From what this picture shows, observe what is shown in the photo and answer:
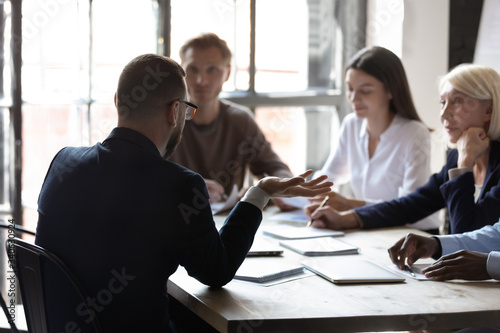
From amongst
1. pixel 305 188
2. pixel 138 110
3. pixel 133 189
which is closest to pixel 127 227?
pixel 133 189

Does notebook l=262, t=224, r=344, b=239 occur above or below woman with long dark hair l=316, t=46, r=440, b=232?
below

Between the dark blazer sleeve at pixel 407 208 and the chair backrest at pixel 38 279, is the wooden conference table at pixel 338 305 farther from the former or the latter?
the dark blazer sleeve at pixel 407 208

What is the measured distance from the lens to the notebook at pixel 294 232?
2.30m

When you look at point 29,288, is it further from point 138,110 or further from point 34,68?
point 34,68

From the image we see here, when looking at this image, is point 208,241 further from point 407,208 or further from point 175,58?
point 175,58

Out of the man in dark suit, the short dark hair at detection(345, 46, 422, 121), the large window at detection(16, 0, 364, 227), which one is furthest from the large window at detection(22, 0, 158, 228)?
the man in dark suit

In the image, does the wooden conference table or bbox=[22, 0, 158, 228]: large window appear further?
bbox=[22, 0, 158, 228]: large window

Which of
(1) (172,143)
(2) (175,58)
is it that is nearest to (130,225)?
(1) (172,143)

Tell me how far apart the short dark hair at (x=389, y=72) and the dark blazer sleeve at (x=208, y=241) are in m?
1.52

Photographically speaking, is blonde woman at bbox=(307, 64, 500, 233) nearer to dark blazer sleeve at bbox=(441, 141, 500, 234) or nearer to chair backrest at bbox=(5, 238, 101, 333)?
dark blazer sleeve at bbox=(441, 141, 500, 234)

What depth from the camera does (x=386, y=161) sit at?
302cm

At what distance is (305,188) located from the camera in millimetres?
1882

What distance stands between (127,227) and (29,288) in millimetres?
327

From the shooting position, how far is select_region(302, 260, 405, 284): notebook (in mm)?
1734
